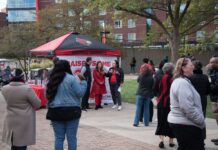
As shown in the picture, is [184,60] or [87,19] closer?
[184,60]

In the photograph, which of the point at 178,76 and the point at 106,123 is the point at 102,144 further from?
the point at 178,76

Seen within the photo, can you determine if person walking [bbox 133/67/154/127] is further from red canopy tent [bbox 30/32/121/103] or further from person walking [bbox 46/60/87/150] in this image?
red canopy tent [bbox 30/32/121/103]

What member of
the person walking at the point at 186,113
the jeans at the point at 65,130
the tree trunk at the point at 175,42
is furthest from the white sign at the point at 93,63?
the person walking at the point at 186,113

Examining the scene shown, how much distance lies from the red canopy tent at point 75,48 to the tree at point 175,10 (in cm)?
504

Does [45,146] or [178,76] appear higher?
[178,76]

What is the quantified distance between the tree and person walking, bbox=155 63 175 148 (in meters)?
13.4

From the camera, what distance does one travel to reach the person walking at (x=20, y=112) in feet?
21.8

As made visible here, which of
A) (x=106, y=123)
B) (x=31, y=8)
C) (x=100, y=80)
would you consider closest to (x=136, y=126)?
(x=106, y=123)

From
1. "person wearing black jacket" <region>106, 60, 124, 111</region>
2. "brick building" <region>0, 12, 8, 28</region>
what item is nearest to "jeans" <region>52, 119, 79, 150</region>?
"person wearing black jacket" <region>106, 60, 124, 111</region>

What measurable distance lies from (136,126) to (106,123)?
1124 mm

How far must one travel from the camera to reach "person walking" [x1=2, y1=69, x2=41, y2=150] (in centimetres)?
664

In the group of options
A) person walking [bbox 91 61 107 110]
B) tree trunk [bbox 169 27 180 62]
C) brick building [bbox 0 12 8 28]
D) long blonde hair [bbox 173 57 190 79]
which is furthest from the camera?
brick building [bbox 0 12 8 28]

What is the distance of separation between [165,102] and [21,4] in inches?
4313

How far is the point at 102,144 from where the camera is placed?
9.56 m
